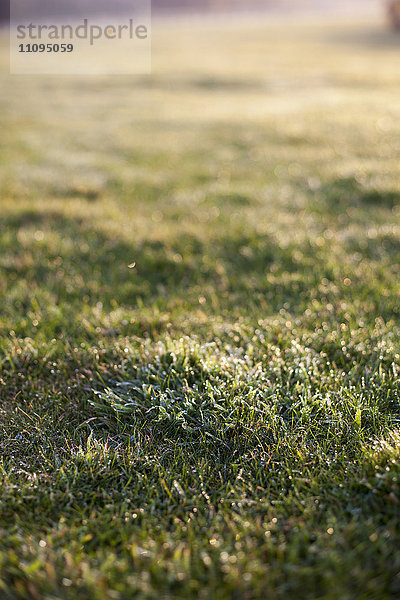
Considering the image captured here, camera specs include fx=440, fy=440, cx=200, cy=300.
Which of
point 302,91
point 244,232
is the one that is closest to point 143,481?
point 244,232

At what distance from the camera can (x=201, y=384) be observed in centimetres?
279

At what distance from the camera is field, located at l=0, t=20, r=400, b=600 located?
6.29ft

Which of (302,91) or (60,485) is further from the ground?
(302,91)

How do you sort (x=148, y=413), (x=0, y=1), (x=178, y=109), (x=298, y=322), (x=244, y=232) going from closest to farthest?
(x=148, y=413)
(x=298, y=322)
(x=244, y=232)
(x=178, y=109)
(x=0, y=1)

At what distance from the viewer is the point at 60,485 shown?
2.30m

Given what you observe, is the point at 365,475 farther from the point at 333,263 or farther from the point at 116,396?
the point at 333,263

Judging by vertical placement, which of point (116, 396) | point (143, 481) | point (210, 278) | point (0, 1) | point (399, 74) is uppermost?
point (0, 1)

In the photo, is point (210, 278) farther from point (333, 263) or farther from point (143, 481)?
point (143, 481)

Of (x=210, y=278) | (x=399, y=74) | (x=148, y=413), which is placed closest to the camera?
(x=148, y=413)

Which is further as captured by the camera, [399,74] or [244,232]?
[399,74]

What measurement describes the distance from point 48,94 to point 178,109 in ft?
25.1

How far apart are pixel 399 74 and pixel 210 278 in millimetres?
22396

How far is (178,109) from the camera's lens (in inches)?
599

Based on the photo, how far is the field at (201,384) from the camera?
6.29 feet
